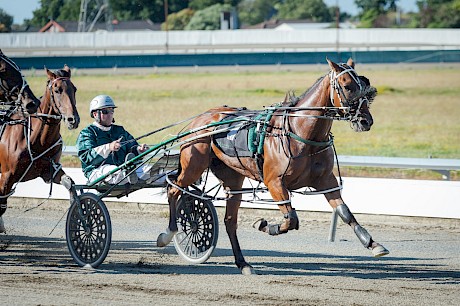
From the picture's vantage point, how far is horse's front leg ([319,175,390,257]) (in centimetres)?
777

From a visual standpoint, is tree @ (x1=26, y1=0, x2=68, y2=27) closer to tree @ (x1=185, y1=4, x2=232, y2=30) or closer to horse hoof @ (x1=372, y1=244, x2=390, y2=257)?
tree @ (x1=185, y1=4, x2=232, y2=30)

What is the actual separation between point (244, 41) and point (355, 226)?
165 ft

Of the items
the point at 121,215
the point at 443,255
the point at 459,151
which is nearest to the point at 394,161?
the point at 443,255

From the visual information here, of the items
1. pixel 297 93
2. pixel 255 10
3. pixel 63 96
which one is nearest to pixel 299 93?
pixel 297 93

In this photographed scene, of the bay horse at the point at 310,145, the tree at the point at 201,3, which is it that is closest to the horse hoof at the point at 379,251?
the bay horse at the point at 310,145

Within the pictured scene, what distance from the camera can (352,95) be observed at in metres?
7.94

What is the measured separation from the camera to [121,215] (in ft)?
41.1

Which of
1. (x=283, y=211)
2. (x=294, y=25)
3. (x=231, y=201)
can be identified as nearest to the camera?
(x=283, y=211)

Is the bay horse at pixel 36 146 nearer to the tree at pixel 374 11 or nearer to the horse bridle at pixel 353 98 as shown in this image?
the horse bridle at pixel 353 98

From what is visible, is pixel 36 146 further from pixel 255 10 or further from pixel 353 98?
pixel 255 10

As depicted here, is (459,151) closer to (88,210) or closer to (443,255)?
(443,255)

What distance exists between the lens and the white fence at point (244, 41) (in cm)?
5059

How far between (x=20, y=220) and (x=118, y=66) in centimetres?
3099

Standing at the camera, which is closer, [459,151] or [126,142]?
[126,142]
